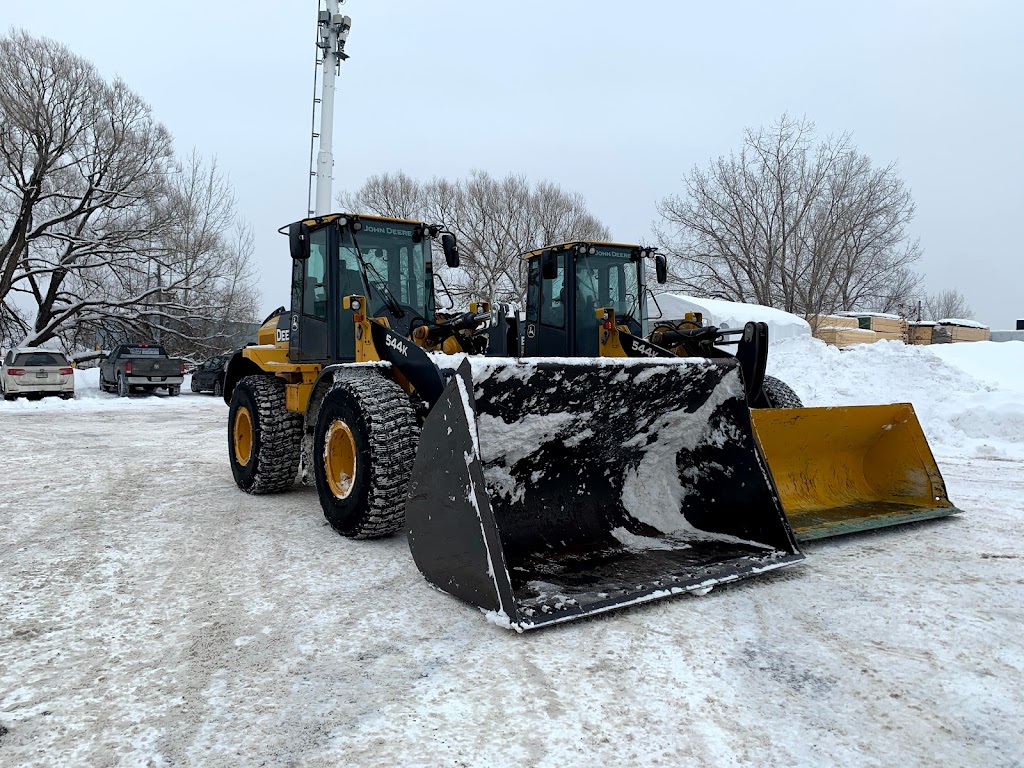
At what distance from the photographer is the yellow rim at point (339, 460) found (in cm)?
515

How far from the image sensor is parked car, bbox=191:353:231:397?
24.0 m

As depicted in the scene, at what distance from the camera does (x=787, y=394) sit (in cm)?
726

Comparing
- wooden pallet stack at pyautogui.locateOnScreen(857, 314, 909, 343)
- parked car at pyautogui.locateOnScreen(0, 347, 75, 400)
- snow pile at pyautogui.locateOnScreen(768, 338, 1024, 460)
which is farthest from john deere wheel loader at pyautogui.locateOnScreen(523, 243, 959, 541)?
wooden pallet stack at pyautogui.locateOnScreen(857, 314, 909, 343)

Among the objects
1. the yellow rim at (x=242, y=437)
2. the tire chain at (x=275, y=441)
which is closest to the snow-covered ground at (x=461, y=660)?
the tire chain at (x=275, y=441)

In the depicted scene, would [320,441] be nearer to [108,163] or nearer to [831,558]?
[831,558]

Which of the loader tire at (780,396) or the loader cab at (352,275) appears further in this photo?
the loader tire at (780,396)

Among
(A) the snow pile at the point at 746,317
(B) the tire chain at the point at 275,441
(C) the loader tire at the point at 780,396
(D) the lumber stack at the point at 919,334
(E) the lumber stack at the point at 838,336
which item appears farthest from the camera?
(D) the lumber stack at the point at 919,334

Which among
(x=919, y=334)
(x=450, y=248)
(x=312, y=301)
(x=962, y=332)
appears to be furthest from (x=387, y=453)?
(x=962, y=332)

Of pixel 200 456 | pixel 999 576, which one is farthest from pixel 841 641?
pixel 200 456

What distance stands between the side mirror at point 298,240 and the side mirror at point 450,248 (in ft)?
3.70

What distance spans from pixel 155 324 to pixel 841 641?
26.8 m

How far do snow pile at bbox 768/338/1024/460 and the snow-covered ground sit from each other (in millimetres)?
4641

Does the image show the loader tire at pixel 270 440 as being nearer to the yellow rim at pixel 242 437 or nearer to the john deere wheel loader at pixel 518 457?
the yellow rim at pixel 242 437

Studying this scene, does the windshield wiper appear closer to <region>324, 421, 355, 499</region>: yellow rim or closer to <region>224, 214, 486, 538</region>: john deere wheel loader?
<region>224, 214, 486, 538</region>: john deere wheel loader
